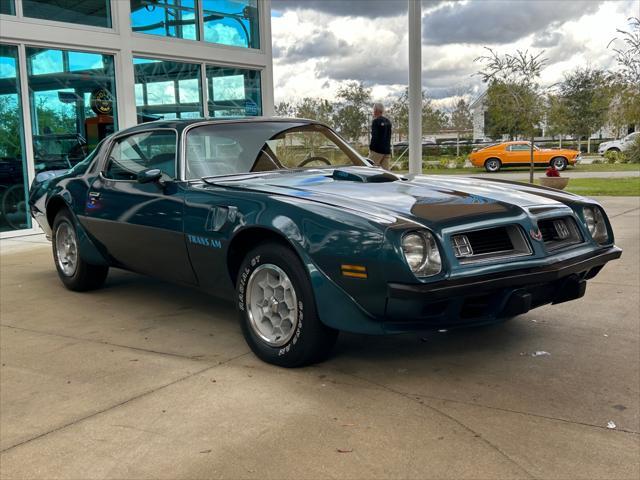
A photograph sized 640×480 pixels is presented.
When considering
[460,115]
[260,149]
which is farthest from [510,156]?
[460,115]

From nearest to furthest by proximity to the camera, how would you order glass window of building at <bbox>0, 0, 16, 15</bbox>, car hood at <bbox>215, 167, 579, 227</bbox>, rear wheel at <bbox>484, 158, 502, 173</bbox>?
car hood at <bbox>215, 167, 579, 227</bbox>, glass window of building at <bbox>0, 0, 16, 15</bbox>, rear wheel at <bbox>484, 158, 502, 173</bbox>

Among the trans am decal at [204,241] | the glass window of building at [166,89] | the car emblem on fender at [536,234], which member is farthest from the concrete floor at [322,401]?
the glass window of building at [166,89]

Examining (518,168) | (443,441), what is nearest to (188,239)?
(443,441)

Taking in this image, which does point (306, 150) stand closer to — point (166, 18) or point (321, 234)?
point (321, 234)

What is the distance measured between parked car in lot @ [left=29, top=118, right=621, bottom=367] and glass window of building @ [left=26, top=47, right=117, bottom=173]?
5.28m

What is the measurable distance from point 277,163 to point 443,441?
2.56 m

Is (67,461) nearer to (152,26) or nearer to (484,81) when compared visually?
(152,26)

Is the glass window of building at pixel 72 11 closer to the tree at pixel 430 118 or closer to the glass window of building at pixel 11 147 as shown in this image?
the glass window of building at pixel 11 147

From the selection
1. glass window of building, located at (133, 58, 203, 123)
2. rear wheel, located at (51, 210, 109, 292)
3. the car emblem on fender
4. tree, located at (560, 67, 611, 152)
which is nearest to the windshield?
rear wheel, located at (51, 210, 109, 292)

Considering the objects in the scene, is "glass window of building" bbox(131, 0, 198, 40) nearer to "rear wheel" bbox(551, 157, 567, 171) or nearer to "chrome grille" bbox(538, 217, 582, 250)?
"chrome grille" bbox(538, 217, 582, 250)

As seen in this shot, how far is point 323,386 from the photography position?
137 inches

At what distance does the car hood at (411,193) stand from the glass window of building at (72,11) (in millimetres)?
6905

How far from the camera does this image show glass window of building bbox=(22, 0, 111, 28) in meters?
9.67

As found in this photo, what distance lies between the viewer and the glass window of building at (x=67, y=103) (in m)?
9.83
